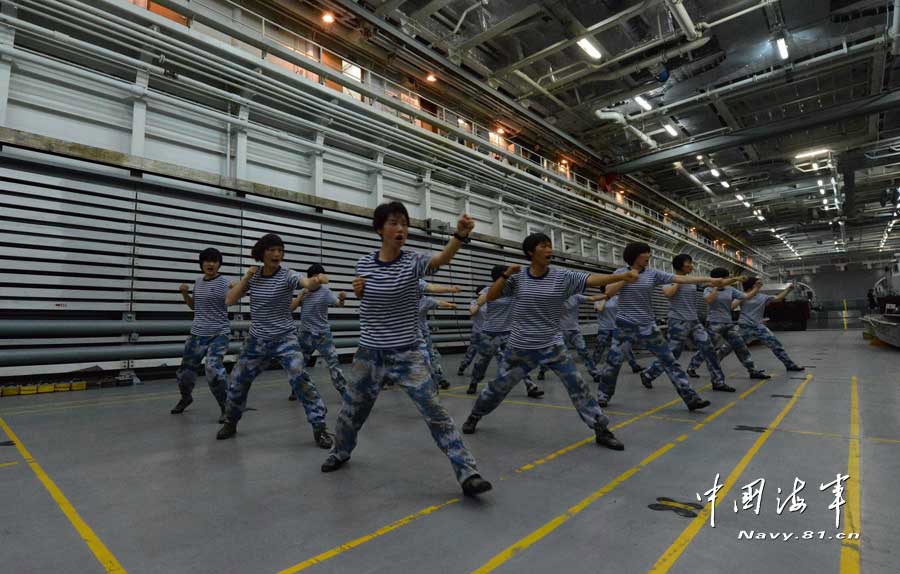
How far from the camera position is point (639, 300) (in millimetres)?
4945

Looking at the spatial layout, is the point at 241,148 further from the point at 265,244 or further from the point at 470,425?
the point at 470,425

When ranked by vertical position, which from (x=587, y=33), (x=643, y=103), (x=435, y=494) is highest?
(x=643, y=103)

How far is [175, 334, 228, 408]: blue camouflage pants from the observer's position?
14.7 ft

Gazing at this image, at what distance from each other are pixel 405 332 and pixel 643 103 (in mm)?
17130

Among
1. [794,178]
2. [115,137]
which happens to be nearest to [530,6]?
[115,137]

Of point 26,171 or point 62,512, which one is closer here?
point 62,512

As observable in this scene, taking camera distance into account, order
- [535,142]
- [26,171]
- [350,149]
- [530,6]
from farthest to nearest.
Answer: [535,142], [350,149], [530,6], [26,171]

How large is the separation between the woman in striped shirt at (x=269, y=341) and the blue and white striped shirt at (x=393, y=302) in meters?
1.15

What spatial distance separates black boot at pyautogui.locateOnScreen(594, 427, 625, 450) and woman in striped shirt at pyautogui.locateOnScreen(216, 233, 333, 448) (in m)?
2.17

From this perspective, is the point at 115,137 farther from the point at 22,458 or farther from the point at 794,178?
the point at 794,178

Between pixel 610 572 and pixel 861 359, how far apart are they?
38.7 feet

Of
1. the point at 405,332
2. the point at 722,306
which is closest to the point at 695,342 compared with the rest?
the point at 722,306

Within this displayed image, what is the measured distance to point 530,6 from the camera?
10.9 m

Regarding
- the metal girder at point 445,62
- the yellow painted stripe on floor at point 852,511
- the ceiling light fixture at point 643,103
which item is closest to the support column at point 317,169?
the metal girder at point 445,62
